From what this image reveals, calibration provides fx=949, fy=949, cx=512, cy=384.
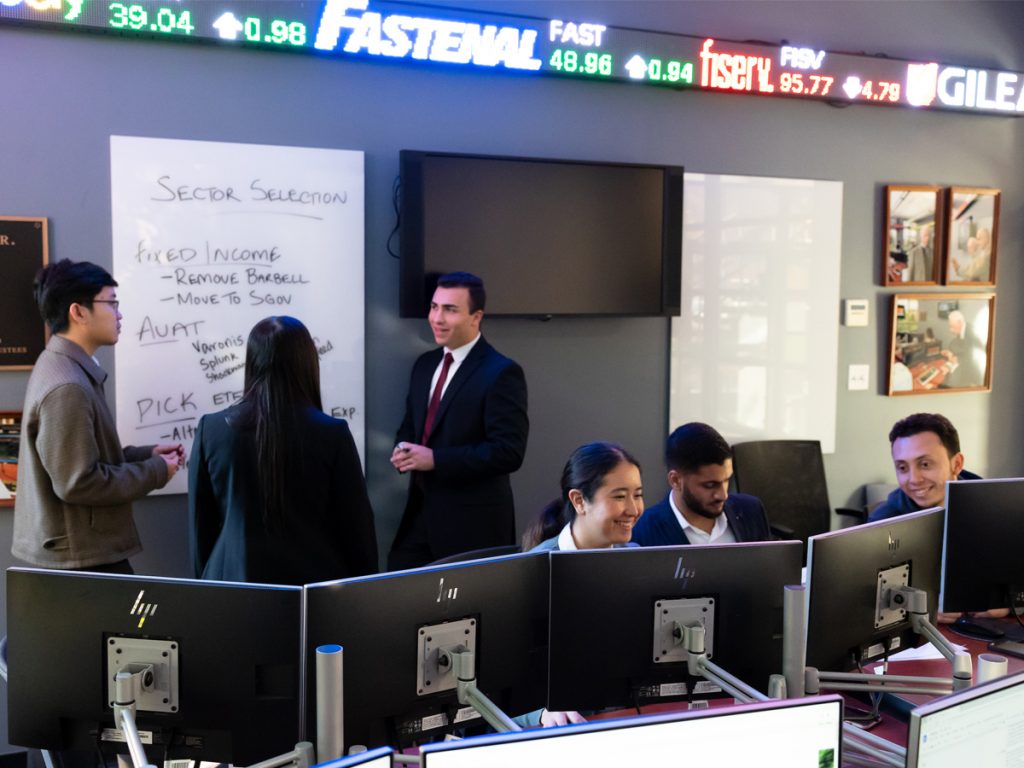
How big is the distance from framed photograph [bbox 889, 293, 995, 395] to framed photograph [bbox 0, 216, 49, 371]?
3.60 meters

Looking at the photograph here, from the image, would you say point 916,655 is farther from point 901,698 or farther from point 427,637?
point 427,637

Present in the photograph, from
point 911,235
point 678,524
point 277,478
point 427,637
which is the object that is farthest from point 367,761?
point 911,235

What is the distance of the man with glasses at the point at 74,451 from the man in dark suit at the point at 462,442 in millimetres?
912

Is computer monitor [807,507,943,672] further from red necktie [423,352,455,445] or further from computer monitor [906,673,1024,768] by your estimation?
red necktie [423,352,455,445]

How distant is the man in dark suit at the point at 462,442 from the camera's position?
3.28m

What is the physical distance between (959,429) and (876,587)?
298 centimetres

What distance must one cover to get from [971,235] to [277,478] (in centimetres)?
365

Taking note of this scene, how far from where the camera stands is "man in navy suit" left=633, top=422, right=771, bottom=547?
271 centimetres

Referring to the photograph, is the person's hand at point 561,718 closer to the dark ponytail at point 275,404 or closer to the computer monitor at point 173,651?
the computer monitor at point 173,651

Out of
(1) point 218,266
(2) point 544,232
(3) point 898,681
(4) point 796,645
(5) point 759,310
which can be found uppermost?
(2) point 544,232

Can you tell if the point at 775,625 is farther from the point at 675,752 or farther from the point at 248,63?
the point at 248,63

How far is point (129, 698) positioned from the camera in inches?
61.1

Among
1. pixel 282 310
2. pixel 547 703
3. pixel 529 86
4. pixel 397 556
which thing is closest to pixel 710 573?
pixel 547 703

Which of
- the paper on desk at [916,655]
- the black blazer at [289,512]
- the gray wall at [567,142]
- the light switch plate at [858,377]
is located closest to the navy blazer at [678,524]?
the paper on desk at [916,655]
